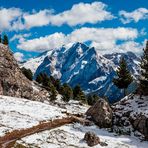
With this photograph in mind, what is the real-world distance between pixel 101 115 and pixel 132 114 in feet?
20.7

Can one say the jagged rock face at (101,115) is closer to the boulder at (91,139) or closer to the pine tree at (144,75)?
the pine tree at (144,75)

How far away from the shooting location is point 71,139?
195 feet

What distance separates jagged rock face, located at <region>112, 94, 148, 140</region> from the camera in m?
68.5

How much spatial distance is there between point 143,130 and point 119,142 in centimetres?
755

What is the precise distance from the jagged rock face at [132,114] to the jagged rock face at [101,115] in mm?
1613

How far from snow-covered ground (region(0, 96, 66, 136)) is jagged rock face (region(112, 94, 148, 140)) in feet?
38.6

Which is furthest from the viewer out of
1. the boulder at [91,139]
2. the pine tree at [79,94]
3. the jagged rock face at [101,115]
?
the pine tree at [79,94]

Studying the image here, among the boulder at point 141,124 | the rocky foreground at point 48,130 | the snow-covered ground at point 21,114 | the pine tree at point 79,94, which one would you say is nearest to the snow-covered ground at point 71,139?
the rocky foreground at point 48,130

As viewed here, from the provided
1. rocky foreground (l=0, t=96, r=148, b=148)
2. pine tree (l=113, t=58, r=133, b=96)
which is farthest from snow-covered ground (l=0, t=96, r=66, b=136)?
pine tree (l=113, t=58, r=133, b=96)

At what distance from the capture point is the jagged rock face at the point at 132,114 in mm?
68544

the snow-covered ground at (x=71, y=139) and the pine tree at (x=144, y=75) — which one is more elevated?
the pine tree at (x=144, y=75)

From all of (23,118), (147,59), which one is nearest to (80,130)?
(23,118)

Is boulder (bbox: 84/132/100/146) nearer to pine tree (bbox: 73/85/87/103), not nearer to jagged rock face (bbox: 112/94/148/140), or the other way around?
jagged rock face (bbox: 112/94/148/140)

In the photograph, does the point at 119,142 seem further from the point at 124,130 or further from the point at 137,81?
the point at 137,81
